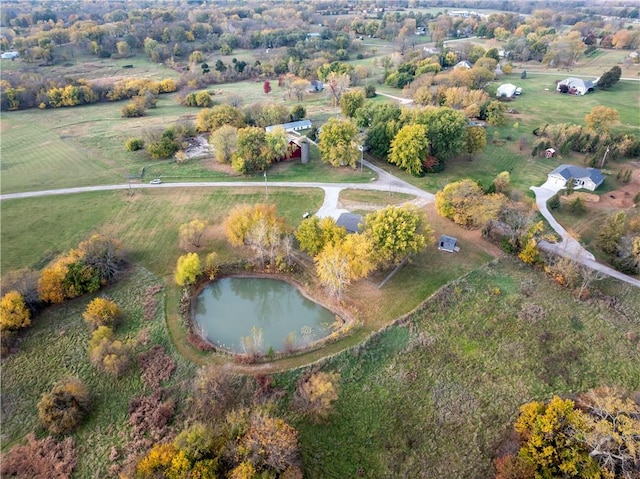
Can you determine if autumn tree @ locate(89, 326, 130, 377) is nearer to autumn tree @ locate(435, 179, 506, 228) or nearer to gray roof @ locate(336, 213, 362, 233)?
gray roof @ locate(336, 213, 362, 233)

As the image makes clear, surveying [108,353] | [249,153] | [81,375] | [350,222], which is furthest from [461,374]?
[249,153]

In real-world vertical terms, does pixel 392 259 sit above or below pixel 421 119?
below

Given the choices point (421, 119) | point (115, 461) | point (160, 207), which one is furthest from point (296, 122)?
Answer: point (115, 461)

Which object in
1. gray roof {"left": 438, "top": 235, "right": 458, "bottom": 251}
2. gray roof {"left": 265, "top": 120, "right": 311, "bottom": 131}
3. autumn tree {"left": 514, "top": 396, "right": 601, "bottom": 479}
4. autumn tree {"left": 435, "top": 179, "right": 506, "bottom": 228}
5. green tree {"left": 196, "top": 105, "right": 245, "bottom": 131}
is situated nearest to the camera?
autumn tree {"left": 514, "top": 396, "right": 601, "bottom": 479}

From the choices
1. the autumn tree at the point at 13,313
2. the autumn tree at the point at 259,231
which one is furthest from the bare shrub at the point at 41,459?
the autumn tree at the point at 259,231

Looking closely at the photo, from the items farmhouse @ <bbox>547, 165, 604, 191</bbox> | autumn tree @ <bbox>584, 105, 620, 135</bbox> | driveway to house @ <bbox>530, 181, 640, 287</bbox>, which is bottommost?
driveway to house @ <bbox>530, 181, 640, 287</bbox>

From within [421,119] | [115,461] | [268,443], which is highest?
[421,119]

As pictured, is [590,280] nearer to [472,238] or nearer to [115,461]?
[472,238]

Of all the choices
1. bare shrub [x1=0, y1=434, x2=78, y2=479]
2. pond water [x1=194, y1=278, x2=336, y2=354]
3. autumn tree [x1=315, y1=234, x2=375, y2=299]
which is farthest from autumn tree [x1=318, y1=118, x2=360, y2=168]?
bare shrub [x1=0, y1=434, x2=78, y2=479]
